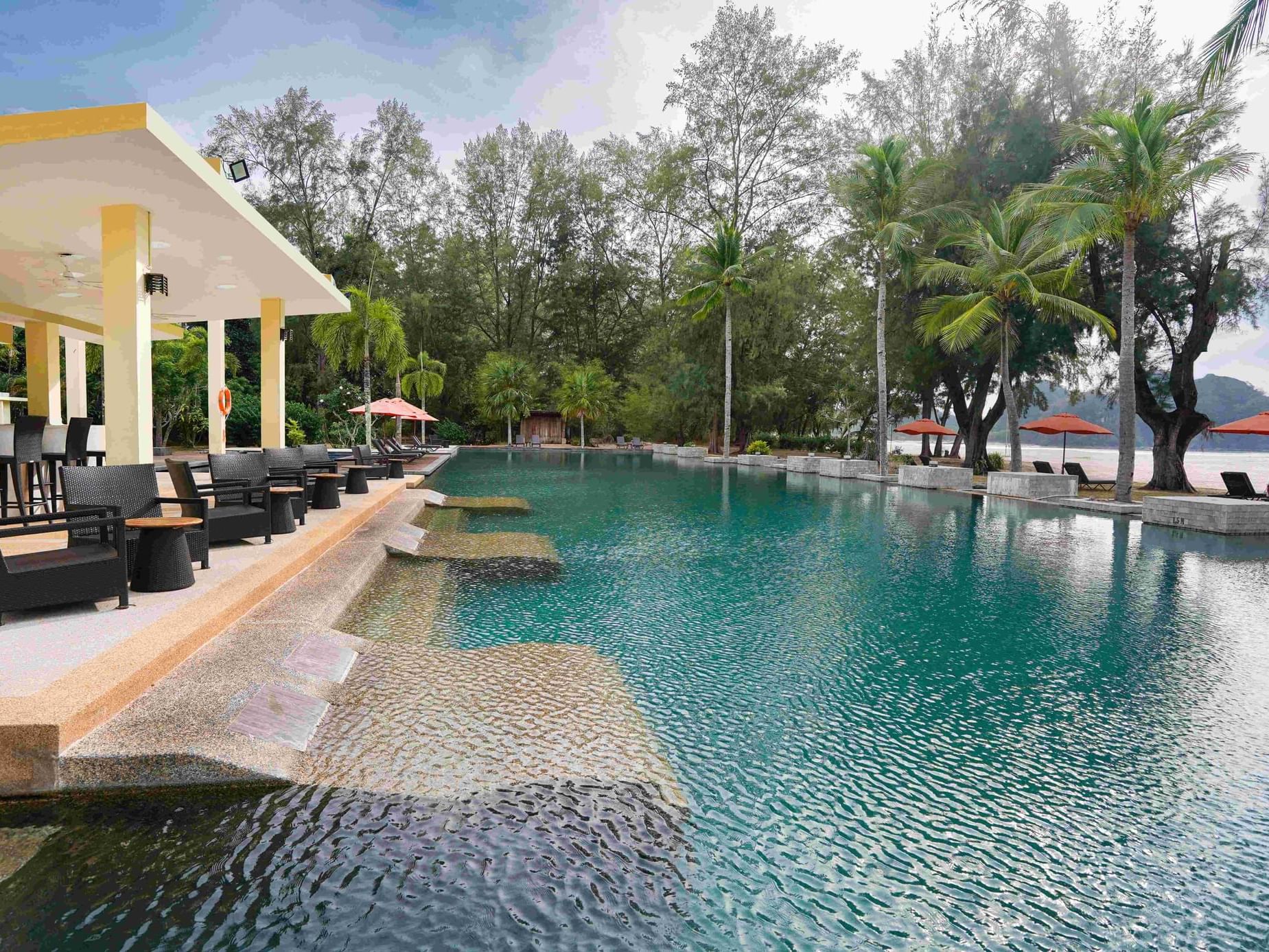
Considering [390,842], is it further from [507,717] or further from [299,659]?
[299,659]

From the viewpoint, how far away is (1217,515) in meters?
12.4

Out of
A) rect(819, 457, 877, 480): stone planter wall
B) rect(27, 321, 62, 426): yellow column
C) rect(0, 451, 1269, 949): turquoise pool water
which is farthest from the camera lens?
rect(819, 457, 877, 480): stone planter wall

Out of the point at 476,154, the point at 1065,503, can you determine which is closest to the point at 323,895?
the point at 1065,503

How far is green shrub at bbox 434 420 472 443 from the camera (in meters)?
42.6

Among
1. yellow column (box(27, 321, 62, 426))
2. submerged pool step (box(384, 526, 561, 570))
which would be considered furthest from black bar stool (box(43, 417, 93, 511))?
yellow column (box(27, 321, 62, 426))

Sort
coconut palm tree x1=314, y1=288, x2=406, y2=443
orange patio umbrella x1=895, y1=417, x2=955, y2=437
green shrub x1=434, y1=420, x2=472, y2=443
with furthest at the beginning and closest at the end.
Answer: green shrub x1=434, y1=420, x2=472, y2=443, orange patio umbrella x1=895, y1=417, x2=955, y2=437, coconut palm tree x1=314, y1=288, x2=406, y2=443

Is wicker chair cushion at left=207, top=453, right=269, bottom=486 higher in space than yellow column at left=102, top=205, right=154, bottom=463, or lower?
lower

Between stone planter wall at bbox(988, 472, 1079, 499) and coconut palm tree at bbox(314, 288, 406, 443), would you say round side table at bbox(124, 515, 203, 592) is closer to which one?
stone planter wall at bbox(988, 472, 1079, 499)

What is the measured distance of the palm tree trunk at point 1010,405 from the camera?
19.2 m

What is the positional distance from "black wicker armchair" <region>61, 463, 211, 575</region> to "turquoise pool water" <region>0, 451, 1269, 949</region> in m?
2.09

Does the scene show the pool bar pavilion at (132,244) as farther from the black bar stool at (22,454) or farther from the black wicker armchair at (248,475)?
the black bar stool at (22,454)

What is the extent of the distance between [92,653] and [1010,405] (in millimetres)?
20593

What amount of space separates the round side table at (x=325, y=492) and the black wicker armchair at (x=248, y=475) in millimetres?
867

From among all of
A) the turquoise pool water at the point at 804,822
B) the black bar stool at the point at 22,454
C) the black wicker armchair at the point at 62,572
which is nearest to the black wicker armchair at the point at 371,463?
the black bar stool at the point at 22,454
